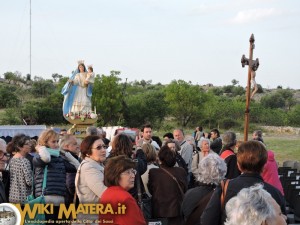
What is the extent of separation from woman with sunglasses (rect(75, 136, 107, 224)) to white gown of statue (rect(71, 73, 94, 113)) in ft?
47.7

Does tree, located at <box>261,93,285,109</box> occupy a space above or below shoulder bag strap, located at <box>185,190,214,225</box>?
above

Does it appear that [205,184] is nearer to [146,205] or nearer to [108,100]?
[146,205]

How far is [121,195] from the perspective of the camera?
423 cm

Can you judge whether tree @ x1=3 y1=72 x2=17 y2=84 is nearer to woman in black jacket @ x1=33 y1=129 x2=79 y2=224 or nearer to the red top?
woman in black jacket @ x1=33 y1=129 x2=79 y2=224

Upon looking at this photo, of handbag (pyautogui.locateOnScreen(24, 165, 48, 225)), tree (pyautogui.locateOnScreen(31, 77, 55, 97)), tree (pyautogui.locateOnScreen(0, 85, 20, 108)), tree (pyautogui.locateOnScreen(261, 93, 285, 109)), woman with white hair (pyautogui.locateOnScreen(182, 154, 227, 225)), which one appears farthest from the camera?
tree (pyautogui.locateOnScreen(261, 93, 285, 109))

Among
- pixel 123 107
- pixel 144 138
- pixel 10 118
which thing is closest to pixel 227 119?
pixel 123 107

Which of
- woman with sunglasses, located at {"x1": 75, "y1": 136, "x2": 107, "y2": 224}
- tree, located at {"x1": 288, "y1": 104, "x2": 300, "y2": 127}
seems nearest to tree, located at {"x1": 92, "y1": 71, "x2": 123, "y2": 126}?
tree, located at {"x1": 288, "y1": 104, "x2": 300, "y2": 127}

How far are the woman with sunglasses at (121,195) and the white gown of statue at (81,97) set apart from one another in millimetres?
Result: 15498

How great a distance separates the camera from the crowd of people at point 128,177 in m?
4.14

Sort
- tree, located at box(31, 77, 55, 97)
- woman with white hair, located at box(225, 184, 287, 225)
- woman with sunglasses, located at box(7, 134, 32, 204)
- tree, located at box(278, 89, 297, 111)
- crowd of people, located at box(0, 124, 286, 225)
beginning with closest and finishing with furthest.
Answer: woman with white hair, located at box(225, 184, 287, 225)
crowd of people, located at box(0, 124, 286, 225)
woman with sunglasses, located at box(7, 134, 32, 204)
tree, located at box(31, 77, 55, 97)
tree, located at box(278, 89, 297, 111)

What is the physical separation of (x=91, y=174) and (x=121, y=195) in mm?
899

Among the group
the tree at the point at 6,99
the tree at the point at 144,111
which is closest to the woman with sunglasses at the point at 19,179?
the tree at the point at 144,111

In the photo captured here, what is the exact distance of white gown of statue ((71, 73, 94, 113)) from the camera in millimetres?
19880

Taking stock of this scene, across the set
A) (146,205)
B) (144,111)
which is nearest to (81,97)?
(146,205)
